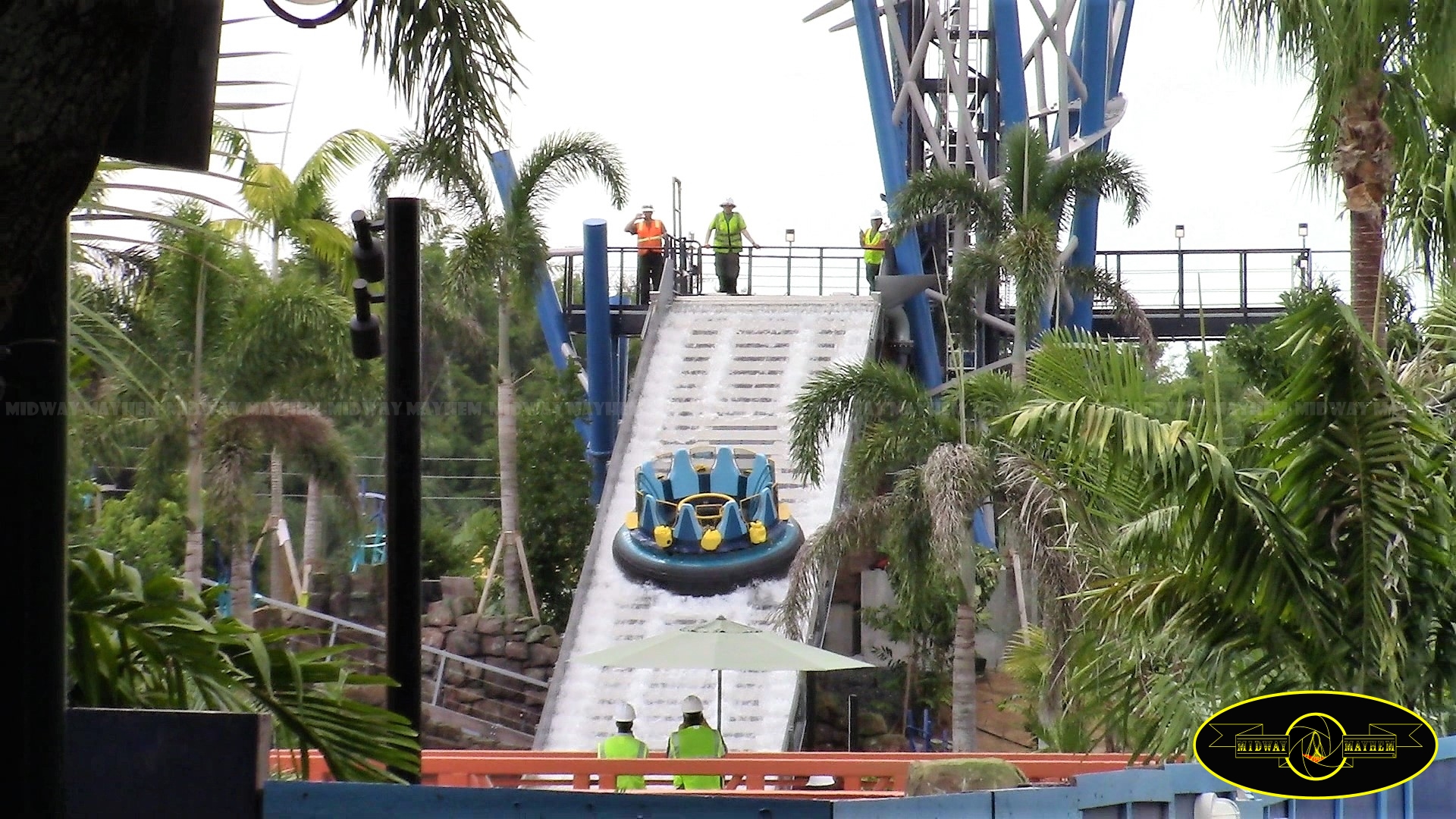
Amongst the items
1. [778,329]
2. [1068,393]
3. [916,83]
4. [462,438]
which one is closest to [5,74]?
[1068,393]

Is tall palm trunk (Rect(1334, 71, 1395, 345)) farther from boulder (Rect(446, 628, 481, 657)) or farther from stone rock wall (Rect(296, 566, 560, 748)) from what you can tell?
boulder (Rect(446, 628, 481, 657))

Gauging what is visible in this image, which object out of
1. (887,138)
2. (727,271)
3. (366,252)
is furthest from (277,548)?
(366,252)

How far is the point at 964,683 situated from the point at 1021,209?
508 centimetres

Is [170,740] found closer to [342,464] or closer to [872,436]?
[872,436]

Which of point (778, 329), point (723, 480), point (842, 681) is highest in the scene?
point (778, 329)

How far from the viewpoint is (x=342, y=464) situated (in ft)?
67.6

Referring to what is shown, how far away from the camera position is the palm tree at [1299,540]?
20.6 ft

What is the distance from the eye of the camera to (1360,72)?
20.9 ft

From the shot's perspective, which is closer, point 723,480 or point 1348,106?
point 1348,106

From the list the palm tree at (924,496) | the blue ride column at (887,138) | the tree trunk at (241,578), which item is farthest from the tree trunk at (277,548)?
the palm tree at (924,496)

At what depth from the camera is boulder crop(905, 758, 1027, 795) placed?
5.75 metres

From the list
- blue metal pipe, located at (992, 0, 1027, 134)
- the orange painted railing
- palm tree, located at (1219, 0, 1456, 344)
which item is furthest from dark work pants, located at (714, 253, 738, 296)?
palm tree, located at (1219, 0, 1456, 344)

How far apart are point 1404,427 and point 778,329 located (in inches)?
702

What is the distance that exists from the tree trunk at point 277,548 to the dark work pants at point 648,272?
19.1 ft
